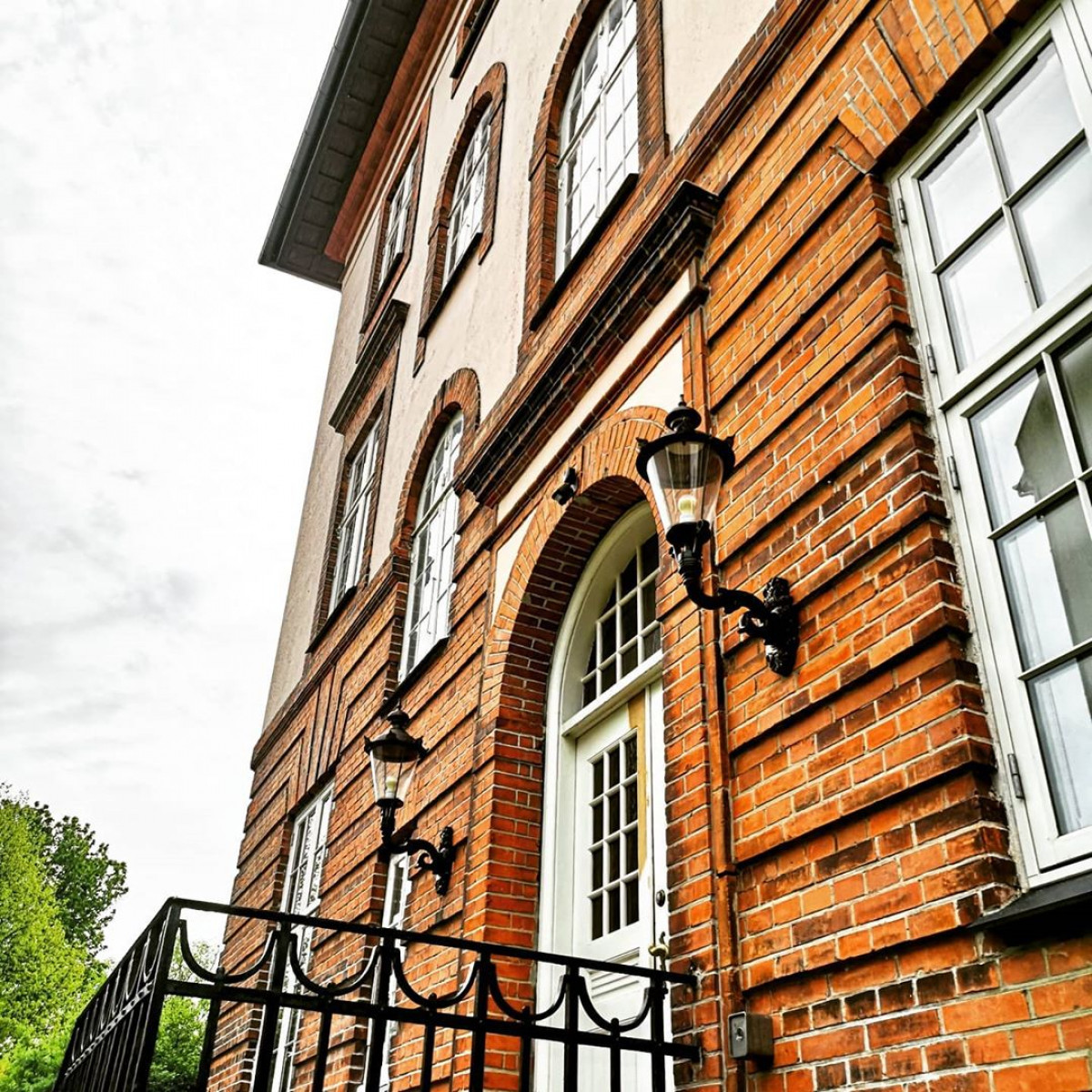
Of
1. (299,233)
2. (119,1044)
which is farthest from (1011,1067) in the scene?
(299,233)

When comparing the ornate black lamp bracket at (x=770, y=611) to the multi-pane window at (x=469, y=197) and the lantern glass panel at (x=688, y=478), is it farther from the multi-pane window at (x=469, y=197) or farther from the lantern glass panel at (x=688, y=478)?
the multi-pane window at (x=469, y=197)

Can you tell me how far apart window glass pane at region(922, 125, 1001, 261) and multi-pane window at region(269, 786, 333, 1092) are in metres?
7.57

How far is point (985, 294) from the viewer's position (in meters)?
3.62

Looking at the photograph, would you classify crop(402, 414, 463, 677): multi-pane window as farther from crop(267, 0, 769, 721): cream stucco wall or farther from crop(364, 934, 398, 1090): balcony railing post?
crop(364, 934, 398, 1090): balcony railing post

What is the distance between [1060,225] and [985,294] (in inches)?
13.2

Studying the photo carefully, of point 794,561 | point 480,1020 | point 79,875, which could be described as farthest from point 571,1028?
point 79,875

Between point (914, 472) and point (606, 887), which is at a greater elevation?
point (914, 472)

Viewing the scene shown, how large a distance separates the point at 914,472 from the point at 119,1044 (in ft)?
12.5

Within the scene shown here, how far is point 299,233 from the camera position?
18.4 metres

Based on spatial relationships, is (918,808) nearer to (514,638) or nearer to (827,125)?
(827,125)

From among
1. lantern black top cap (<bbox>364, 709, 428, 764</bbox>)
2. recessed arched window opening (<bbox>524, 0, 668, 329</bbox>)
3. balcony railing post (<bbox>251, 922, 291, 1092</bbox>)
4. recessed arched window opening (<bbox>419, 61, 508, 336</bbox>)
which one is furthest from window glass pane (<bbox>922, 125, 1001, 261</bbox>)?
recessed arched window opening (<bbox>419, 61, 508, 336</bbox>)

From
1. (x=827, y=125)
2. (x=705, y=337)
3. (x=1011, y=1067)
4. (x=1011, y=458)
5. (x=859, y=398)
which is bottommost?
(x=1011, y=1067)

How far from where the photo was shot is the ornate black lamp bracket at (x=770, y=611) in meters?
3.85

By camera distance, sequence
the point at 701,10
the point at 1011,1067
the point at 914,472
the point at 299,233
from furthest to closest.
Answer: the point at 299,233 < the point at 701,10 < the point at 914,472 < the point at 1011,1067
